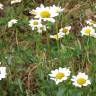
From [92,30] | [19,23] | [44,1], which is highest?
[44,1]

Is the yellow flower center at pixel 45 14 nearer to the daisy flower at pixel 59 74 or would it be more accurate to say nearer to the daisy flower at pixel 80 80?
the daisy flower at pixel 59 74

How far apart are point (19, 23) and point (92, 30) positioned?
852 millimetres

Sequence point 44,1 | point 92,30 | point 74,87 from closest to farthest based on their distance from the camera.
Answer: point 74,87 < point 92,30 < point 44,1

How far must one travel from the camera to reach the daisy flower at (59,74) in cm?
209

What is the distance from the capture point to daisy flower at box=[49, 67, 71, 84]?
209 centimetres

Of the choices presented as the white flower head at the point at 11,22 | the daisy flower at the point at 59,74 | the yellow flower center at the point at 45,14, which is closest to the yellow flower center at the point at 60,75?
the daisy flower at the point at 59,74

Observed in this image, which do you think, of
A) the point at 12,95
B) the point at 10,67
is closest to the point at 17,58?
the point at 10,67

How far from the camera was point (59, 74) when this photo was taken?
215 cm

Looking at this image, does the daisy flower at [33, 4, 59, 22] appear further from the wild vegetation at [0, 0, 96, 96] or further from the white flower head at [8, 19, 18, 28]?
Answer: the white flower head at [8, 19, 18, 28]

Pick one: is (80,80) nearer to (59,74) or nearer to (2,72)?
(59,74)

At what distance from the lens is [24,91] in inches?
92.4

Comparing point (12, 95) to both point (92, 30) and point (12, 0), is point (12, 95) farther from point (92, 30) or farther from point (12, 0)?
point (12, 0)

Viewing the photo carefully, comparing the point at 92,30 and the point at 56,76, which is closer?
the point at 56,76

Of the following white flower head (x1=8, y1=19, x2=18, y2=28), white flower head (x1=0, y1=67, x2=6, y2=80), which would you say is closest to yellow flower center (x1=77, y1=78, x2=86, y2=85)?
white flower head (x1=0, y1=67, x2=6, y2=80)
